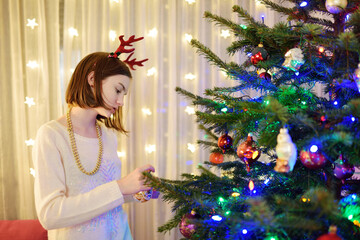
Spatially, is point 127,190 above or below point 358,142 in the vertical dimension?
below

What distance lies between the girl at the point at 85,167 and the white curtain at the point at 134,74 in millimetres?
956

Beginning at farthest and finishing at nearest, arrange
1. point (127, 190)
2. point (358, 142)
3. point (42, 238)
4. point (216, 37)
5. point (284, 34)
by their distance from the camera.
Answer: point (216, 37) → point (42, 238) → point (127, 190) → point (284, 34) → point (358, 142)

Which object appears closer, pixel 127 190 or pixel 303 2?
pixel 303 2

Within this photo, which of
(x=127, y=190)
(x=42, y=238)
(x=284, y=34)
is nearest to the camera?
(x=284, y=34)

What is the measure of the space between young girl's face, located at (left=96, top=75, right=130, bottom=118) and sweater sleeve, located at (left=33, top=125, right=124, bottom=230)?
245 mm

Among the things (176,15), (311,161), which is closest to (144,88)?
(176,15)

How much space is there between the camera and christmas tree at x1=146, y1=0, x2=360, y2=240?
58cm

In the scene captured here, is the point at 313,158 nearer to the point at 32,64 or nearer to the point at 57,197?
the point at 57,197

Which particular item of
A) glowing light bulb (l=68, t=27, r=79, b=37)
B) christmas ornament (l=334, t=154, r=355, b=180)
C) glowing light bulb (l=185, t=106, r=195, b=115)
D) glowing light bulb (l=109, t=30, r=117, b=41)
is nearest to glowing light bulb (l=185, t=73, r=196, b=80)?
glowing light bulb (l=185, t=106, r=195, b=115)

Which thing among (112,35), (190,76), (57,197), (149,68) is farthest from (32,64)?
(57,197)

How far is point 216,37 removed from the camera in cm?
214

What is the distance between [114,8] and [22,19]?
2.34 ft

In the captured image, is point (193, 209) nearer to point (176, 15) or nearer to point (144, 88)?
point (144, 88)

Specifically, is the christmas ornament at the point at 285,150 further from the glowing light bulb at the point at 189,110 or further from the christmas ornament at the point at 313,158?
the glowing light bulb at the point at 189,110
